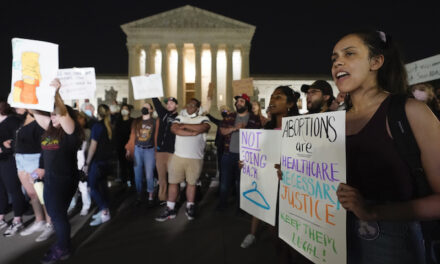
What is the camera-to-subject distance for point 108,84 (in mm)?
42375

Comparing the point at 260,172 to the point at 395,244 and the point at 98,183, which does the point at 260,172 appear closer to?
the point at 395,244

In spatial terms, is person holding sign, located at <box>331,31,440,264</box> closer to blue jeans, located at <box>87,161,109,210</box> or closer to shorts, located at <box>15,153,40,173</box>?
blue jeans, located at <box>87,161,109,210</box>

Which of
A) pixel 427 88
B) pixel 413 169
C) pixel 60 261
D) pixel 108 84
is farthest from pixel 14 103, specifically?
pixel 108 84

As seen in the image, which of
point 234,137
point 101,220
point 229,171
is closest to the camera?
point 101,220

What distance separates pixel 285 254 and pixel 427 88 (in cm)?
402

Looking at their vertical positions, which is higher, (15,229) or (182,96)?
(182,96)

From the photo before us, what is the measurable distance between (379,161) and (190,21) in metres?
38.5

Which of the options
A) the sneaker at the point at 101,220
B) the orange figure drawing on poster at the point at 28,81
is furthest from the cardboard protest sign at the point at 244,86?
the orange figure drawing on poster at the point at 28,81

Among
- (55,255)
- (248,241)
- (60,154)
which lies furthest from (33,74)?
(248,241)

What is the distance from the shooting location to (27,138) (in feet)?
15.1

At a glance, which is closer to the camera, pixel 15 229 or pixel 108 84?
pixel 15 229

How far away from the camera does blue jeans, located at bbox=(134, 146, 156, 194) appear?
639 cm

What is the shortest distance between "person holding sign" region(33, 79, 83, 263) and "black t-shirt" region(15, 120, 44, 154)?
117 cm

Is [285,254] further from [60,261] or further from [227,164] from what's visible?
[60,261]
